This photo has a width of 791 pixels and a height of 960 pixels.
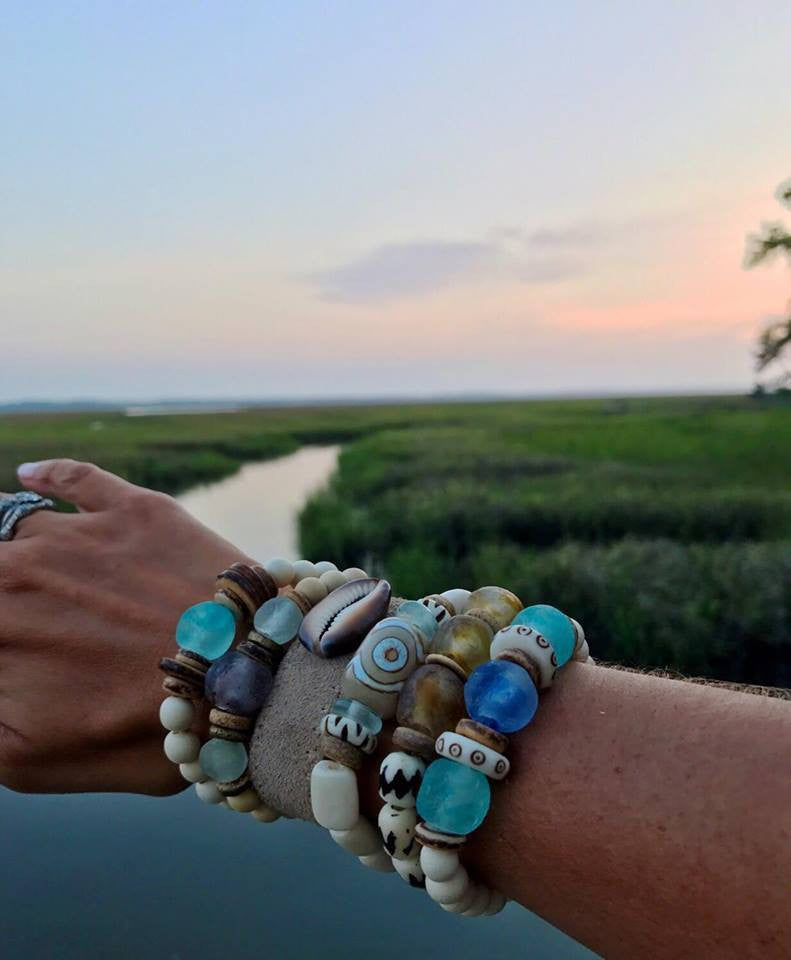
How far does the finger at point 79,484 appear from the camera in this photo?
147cm

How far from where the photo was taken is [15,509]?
147 centimetres

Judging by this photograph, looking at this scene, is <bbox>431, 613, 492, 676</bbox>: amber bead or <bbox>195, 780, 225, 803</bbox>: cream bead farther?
<bbox>195, 780, 225, 803</bbox>: cream bead

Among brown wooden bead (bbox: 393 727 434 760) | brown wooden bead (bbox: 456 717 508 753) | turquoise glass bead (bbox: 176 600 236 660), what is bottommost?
brown wooden bead (bbox: 393 727 434 760)

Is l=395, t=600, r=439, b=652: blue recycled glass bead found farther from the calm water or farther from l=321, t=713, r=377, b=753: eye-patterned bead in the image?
the calm water

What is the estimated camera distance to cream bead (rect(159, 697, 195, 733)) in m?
1.01

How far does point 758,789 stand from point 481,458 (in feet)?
29.3

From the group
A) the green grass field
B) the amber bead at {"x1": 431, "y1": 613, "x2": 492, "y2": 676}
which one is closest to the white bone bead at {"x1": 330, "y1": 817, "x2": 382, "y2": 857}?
the amber bead at {"x1": 431, "y1": 613, "x2": 492, "y2": 676}

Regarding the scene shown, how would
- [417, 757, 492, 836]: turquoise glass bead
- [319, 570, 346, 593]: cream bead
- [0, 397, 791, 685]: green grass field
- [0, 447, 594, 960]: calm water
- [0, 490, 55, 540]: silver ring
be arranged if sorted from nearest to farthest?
[417, 757, 492, 836]: turquoise glass bead, [319, 570, 346, 593]: cream bead, [0, 490, 55, 540]: silver ring, [0, 447, 594, 960]: calm water, [0, 397, 791, 685]: green grass field

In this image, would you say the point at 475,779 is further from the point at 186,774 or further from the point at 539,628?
the point at 186,774

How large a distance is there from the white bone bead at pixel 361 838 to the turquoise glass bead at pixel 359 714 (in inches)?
4.2

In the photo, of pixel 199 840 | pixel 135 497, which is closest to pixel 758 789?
pixel 135 497

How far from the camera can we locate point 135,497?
1445 millimetres

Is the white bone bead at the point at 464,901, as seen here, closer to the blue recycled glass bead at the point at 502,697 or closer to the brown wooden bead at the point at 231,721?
the blue recycled glass bead at the point at 502,697

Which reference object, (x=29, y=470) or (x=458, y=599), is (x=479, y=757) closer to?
(x=458, y=599)
